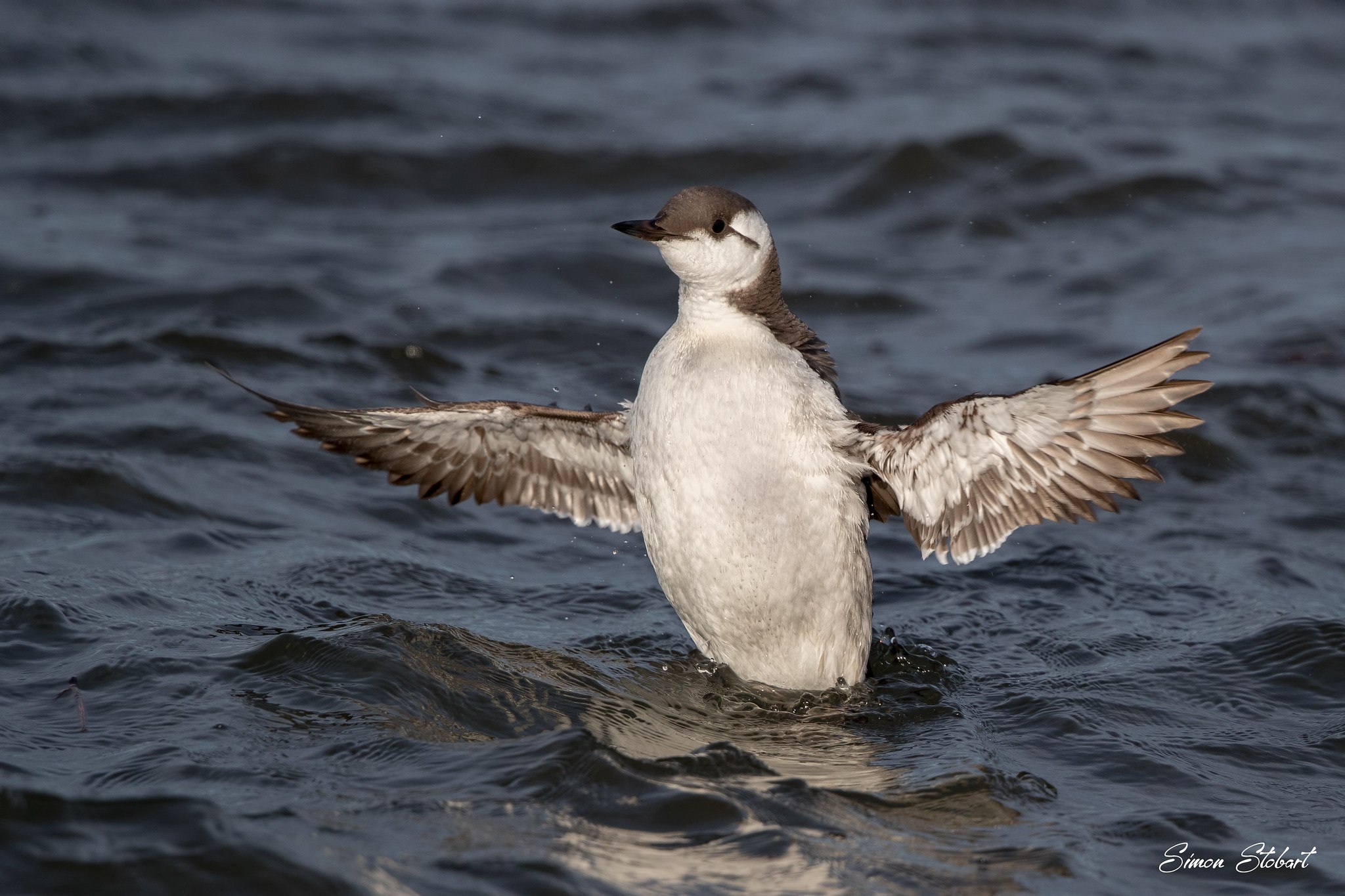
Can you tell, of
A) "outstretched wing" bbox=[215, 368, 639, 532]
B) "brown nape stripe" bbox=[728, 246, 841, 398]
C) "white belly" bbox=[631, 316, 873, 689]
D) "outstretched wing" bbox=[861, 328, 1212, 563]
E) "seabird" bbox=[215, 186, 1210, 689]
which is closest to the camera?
"outstretched wing" bbox=[861, 328, 1212, 563]

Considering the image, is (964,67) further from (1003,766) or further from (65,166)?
(1003,766)

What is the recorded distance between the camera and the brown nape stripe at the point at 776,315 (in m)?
6.22

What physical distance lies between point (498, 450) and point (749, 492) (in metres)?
1.60

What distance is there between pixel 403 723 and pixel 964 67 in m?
13.5

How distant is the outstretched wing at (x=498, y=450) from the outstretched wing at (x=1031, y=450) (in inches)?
53.7

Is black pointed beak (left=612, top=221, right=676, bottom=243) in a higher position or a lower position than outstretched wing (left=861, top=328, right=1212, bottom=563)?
higher

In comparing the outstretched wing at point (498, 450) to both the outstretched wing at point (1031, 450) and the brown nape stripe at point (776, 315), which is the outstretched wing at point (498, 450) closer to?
the brown nape stripe at point (776, 315)

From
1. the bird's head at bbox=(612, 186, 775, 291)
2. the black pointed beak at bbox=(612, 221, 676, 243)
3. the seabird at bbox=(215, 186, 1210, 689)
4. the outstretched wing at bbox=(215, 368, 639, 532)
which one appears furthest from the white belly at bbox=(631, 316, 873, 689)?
the outstretched wing at bbox=(215, 368, 639, 532)

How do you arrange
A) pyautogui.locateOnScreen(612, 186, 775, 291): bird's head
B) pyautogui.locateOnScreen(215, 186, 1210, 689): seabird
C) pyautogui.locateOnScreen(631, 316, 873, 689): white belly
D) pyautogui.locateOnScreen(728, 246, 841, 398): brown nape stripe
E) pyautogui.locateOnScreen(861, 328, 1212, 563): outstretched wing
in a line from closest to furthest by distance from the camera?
pyautogui.locateOnScreen(861, 328, 1212, 563): outstretched wing, pyautogui.locateOnScreen(215, 186, 1210, 689): seabird, pyautogui.locateOnScreen(631, 316, 873, 689): white belly, pyautogui.locateOnScreen(612, 186, 775, 291): bird's head, pyautogui.locateOnScreen(728, 246, 841, 398): brown nape stripe

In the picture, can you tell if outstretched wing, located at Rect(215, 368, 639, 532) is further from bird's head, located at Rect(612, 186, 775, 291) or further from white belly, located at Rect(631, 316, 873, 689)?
bird's head, located at Rect(612, 186, 775, 291)

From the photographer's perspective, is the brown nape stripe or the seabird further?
the brown nape stripe

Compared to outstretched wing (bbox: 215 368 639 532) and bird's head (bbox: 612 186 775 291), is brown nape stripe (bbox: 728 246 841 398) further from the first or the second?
outstretched wing (bbox: 215 368 639 532)

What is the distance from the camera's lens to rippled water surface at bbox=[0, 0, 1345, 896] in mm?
5098

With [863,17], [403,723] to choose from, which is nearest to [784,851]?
[403,723]
